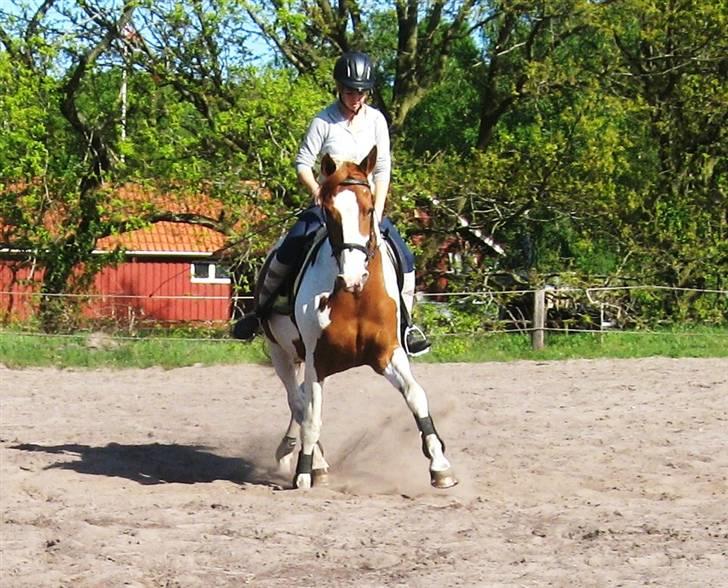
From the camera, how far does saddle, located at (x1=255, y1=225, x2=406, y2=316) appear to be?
27.3 feet

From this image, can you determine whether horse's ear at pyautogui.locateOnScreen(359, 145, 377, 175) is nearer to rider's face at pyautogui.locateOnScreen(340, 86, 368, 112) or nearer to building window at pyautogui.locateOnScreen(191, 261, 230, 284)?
rider's face at pyautogui.locateOnScreen(340, 86, 368, 112)

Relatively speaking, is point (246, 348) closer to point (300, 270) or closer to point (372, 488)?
point (300, 270)

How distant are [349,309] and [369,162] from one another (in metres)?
0.89

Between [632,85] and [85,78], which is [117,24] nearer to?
[85,78]

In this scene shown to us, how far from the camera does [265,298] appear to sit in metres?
9.30

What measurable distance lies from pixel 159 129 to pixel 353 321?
15804 mm

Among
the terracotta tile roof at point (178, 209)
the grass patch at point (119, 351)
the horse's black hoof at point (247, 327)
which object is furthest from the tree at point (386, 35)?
the horse's black hoof at point (247, 327)

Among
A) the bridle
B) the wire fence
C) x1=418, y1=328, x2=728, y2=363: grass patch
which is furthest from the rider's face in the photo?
the wire fence

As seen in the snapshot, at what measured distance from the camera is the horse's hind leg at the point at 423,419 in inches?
313

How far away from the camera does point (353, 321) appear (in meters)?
7.88

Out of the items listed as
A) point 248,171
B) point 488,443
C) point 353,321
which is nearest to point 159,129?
point 248,171

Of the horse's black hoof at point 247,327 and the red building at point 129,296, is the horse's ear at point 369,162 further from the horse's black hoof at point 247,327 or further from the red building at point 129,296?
the red building at point 129,296

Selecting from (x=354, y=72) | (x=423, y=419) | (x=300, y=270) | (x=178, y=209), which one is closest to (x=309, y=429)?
(x=423, y=419)

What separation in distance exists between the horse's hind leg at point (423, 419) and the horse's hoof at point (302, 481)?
2.45 feet
